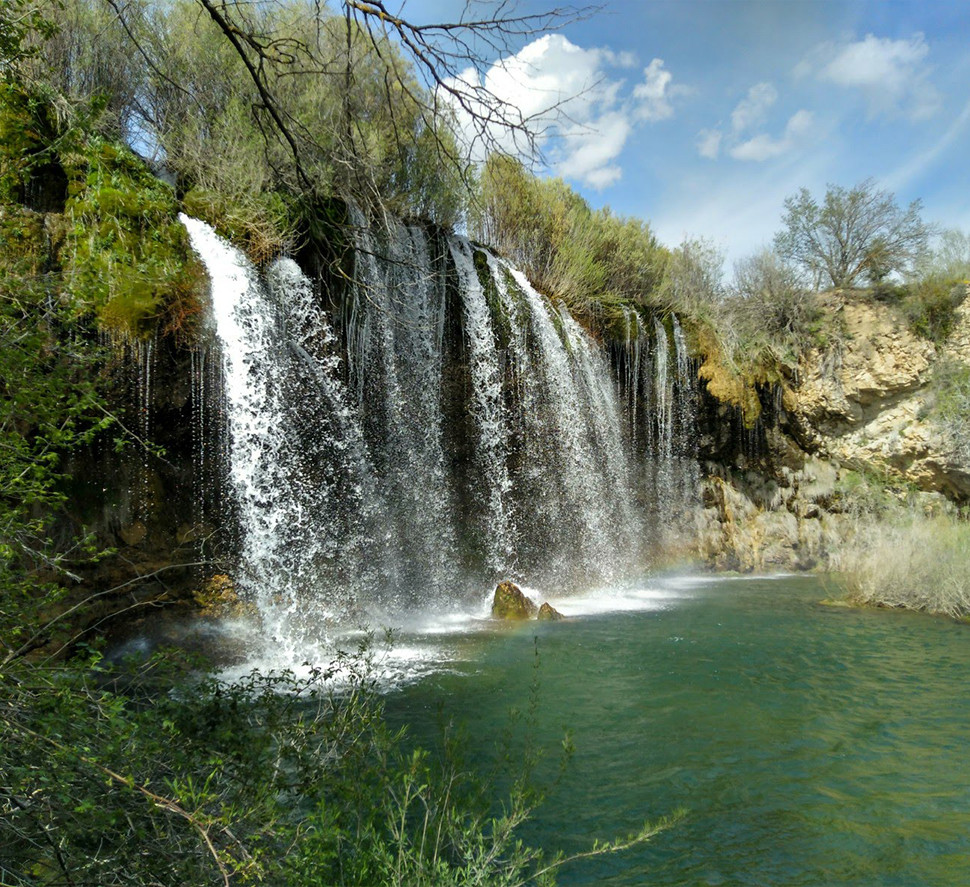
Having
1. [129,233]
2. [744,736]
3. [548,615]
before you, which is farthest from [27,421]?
[548,615]

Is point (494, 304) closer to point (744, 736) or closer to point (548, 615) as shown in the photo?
point (548, 615)

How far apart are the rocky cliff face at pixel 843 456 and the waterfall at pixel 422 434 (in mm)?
2021

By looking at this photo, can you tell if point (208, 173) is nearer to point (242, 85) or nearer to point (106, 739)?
point (242, 85)

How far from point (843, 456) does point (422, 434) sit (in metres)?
10.4

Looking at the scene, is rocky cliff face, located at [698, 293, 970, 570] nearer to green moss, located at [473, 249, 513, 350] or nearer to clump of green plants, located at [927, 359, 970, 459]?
clump of green plants, located at [927, 359, 970, 459]

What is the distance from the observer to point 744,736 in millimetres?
4777

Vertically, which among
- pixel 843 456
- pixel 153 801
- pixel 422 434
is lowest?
pixel 153 801

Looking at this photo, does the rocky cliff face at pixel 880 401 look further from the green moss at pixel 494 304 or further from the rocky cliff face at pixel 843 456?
the green moss at pixel 494 304

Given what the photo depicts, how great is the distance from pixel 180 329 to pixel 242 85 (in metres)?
4.13

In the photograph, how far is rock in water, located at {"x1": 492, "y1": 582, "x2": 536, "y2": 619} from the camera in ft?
31.0

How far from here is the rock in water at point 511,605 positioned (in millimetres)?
9438

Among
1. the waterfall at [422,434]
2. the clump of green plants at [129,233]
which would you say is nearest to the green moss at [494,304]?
the waterfall at [422,434]

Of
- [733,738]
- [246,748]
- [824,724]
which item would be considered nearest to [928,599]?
[824,724]

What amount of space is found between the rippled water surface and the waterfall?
255 centimetres
